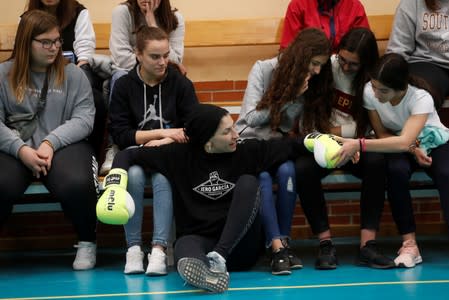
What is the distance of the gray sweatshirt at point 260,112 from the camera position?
4219 millimetres

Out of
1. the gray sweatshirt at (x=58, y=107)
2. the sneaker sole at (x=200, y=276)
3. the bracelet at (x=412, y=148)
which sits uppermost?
the gray sweatshirt at (x=58, y=107)

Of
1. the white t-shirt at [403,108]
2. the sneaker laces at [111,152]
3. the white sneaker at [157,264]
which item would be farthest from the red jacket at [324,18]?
the white sneaker at [157,264]

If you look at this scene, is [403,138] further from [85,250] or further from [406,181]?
[85,250]

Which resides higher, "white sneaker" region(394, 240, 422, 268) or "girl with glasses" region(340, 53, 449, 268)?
"girl with glasses" region(340, 53, 449, 268)

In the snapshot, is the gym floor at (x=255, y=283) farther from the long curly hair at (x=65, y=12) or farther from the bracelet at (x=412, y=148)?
the long curly hair at (x=65, y=12)

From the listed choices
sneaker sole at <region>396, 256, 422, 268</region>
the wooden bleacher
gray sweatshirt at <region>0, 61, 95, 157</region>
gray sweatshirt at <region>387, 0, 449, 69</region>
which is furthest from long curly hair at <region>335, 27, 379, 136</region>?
gray sweatshirt at <region>0, 61, 95, 157</region>

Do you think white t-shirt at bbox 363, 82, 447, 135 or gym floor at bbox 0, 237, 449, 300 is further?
white t-shirt at bbox 363, 82, 447, 135

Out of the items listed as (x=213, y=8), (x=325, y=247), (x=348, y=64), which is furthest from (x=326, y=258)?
(x=213, y=8)

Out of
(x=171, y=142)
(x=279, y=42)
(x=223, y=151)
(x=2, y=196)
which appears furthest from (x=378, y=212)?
(x=2, y=196)

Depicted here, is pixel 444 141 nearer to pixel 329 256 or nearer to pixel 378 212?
pixel 378 212

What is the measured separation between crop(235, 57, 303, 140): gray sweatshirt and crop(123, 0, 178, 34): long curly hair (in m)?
0.63

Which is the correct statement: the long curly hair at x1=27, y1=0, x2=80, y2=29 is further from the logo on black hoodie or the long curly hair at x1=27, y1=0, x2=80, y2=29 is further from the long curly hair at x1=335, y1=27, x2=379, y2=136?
the long curly hair at x1=335, y1=27, x2=379, y2=136

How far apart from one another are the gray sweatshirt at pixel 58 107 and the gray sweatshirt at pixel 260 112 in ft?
2.62

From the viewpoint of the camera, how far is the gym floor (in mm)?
3463
